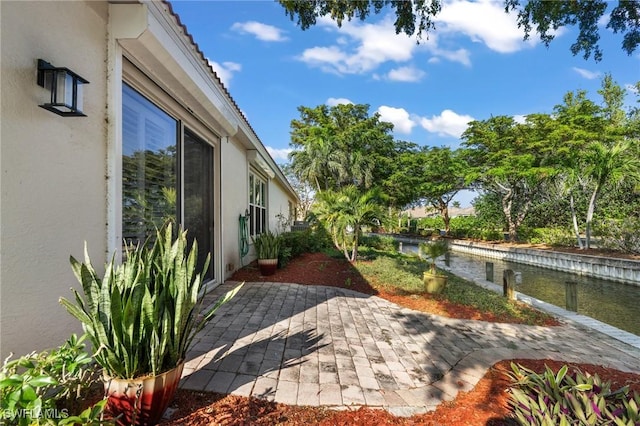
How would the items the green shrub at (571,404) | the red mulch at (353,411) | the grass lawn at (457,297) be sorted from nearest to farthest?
the green shrub at (571,404), the red mulch at (353,411), the grass lawn at (457,297)

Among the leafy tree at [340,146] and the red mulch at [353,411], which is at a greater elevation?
the leafy tree at [340,146]

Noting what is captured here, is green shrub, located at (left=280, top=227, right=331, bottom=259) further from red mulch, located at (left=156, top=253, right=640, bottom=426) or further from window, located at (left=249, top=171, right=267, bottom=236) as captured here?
red mulch, located at (left=156, top=253, right=640, bottom=426)

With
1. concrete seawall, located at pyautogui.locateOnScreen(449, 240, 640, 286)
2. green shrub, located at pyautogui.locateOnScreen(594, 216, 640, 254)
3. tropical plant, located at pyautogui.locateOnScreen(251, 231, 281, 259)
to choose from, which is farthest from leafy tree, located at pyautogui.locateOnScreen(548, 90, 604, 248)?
tropical plant, located at pyautogui.locateOnScreen(251, 231, 281, 259)

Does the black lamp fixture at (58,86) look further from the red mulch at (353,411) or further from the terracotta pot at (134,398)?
the red mulch at (353,411)

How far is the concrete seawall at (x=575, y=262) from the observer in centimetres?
989

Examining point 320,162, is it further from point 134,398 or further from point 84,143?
point 134,398

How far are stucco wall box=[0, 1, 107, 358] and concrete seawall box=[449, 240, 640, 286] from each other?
1384 centimetres

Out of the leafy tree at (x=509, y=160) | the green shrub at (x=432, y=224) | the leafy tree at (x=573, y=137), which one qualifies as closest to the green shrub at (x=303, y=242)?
the leafy tree at (x=509, y=160)

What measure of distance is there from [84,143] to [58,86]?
0.46 metres

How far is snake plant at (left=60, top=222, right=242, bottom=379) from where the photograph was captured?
1.64 metres

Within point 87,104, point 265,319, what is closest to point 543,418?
point 265,319

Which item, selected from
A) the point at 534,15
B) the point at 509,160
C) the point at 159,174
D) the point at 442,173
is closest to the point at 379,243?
the point at 509,160

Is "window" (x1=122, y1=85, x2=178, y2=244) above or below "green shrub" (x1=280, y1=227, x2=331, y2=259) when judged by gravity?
above

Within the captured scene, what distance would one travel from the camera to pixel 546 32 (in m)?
4.14
